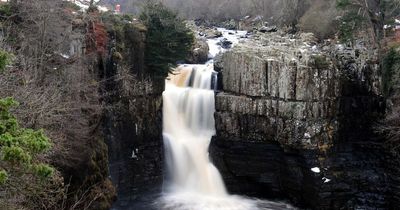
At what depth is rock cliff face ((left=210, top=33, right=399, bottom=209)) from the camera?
2455 cm

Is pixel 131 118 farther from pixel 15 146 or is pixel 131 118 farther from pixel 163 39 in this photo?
pixel 15 146

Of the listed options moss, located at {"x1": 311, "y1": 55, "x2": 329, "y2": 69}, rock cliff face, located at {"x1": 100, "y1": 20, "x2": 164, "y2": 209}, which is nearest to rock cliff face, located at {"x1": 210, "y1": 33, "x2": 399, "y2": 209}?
moss, located at {"x1": 311, "y1": 55, "x2": 329, "y2": 69}

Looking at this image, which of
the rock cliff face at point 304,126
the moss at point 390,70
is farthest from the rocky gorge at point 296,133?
the moss at point 390,70

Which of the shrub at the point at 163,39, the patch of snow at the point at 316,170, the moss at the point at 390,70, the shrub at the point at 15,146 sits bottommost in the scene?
the patch of snow at the point at 316,170

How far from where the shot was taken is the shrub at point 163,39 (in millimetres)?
26822

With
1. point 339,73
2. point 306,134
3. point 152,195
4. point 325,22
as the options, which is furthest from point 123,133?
point 325,22

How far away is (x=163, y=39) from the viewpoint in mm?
27078

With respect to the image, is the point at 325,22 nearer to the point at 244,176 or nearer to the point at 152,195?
the point at 244,176

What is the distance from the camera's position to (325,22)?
117ft

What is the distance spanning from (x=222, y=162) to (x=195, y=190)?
240 cm

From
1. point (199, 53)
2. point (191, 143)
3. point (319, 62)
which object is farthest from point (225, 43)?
point (319, 62)

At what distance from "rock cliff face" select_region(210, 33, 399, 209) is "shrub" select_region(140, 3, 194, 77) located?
3019mm

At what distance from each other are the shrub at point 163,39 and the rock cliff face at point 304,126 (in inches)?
119

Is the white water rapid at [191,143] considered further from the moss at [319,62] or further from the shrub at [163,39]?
the moss at [319,62]
